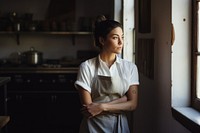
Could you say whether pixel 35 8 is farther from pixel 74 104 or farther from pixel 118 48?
pixel 118 48

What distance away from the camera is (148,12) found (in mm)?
2693

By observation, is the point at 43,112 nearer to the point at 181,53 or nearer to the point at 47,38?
the point at 47,38

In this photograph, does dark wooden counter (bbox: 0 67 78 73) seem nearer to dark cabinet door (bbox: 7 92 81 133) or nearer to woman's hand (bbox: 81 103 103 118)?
dark cabinet door (bbox: 7 92 81 133)

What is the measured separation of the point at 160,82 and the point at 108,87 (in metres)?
0.45

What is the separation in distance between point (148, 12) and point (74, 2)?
3.25 metres

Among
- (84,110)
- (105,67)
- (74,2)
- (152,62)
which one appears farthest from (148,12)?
(74,2)

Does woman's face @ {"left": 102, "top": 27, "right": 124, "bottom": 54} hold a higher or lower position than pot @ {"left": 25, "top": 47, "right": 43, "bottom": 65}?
higher

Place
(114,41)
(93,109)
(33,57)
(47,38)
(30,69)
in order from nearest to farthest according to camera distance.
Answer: (93,109)
(114,41)
(30,69)
(33,57)
(47,38)

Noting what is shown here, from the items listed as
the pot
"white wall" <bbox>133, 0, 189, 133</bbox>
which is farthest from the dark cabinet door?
"white wall" <bbox>133, 0, 189, 133</bbox>

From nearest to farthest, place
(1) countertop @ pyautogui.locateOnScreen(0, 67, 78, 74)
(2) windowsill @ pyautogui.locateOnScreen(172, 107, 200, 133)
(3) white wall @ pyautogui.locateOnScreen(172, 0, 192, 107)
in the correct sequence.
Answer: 1. (2) windowsill @ pyautogui.locateOnScreen(172, 107, 200, 133)
2. (3) white wall @ pyautogui.locateOnScreen(172, 0, 192, 107)
3. (1) countertop @ pyautogui.locateOnScreen(0, 67, 78, 74)

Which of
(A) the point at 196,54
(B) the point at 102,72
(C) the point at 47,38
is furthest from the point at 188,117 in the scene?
(C) the point at 47,38

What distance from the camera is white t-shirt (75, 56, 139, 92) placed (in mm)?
1998

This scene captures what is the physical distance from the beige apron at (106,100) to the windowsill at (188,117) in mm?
286

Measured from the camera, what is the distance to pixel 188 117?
1802 mm
